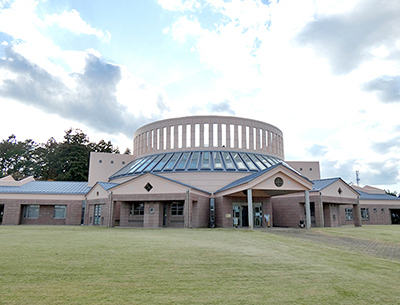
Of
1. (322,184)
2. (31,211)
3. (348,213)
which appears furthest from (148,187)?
(348,213)

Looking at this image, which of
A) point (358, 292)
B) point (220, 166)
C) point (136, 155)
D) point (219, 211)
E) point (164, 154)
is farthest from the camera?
point (136, 155)

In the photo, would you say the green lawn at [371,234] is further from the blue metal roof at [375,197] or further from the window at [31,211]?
the window at [31,211]

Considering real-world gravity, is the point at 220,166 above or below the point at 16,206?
above

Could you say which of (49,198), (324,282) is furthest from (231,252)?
(49,198)

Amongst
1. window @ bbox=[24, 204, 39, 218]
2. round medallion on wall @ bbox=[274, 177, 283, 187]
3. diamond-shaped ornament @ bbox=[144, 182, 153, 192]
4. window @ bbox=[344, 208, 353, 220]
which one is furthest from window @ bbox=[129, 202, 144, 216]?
window @ bbox=[344, 208, 353, 220]

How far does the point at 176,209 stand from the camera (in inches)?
1117

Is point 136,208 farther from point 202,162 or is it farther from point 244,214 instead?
point 244,214

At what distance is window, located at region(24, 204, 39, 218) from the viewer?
35219mm

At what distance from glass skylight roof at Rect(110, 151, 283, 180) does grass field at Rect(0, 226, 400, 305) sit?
22598mm

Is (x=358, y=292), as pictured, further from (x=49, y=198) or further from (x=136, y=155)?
(x=136, y=155)

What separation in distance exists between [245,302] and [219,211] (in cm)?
2319

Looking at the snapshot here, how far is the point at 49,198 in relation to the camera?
1391 inches

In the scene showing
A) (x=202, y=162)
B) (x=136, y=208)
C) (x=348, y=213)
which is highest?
(x=202, y=162)

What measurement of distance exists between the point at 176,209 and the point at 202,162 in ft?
24.6
